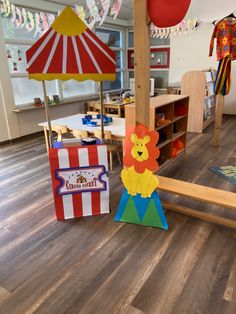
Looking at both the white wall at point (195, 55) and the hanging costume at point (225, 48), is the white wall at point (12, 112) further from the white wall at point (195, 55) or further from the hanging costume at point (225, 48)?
the hanging costume at point (225, 48)

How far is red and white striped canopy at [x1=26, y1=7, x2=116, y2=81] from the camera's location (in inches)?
77.3

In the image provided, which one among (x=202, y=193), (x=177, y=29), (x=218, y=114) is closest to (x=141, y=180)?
(x=202, y=193)

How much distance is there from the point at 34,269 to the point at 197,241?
131cm

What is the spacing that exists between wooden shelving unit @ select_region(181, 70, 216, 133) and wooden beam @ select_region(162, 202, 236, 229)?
310 centimetres

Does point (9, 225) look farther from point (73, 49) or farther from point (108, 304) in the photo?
point (73, 49)

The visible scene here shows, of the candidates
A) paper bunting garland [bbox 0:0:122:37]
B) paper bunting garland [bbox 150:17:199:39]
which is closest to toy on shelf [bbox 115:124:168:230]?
paper bunting garland [bbox 0:0:122:37]

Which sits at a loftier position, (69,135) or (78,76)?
(78,76)

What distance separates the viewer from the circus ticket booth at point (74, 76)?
6.50 feet

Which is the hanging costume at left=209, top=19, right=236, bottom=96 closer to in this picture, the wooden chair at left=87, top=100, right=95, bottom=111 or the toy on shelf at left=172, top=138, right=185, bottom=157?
the toy on shelf at left=172, top=138, right=185, bottom=157

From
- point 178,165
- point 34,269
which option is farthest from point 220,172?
point 34,269

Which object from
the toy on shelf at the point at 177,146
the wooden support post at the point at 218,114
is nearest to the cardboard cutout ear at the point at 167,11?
the toy on shelf at the point at 177,146

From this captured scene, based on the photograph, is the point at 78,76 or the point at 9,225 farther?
the point at 9,225

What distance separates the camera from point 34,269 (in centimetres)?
181

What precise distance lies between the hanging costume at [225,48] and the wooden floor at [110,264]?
2.22 meters
